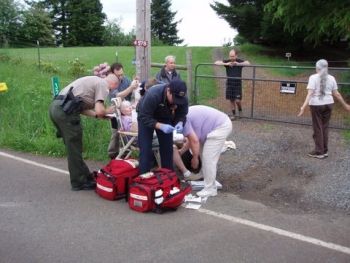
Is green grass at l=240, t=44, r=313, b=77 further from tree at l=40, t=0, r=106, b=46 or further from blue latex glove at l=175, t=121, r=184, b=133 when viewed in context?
tree at l=40, t=0, r=106, b=46

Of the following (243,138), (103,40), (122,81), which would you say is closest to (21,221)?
(122,81)

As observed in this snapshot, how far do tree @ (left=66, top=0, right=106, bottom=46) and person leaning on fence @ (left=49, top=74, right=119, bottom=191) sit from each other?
207ft

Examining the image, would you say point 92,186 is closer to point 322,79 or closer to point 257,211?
point 257,211

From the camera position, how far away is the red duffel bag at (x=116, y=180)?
6211 millimetres

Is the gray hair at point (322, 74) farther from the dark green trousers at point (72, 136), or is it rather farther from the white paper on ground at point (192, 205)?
the dark green trousers at point (72, 136)

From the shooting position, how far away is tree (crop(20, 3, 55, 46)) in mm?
53594

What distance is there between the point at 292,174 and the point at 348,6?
18.9 feet

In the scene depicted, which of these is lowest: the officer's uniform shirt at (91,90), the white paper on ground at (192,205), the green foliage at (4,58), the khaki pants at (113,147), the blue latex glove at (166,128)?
the white paper on ground at (192,205)

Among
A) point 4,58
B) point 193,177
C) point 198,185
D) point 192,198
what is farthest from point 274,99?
point 4,58

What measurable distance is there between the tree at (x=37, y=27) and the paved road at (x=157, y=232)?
49458 millimetres

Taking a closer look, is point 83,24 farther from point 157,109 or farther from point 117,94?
point 157,109

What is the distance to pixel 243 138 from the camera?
9305mm

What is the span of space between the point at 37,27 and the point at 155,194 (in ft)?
184

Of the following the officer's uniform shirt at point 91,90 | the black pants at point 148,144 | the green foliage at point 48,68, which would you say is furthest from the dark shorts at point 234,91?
the green foliage at point 48,68
